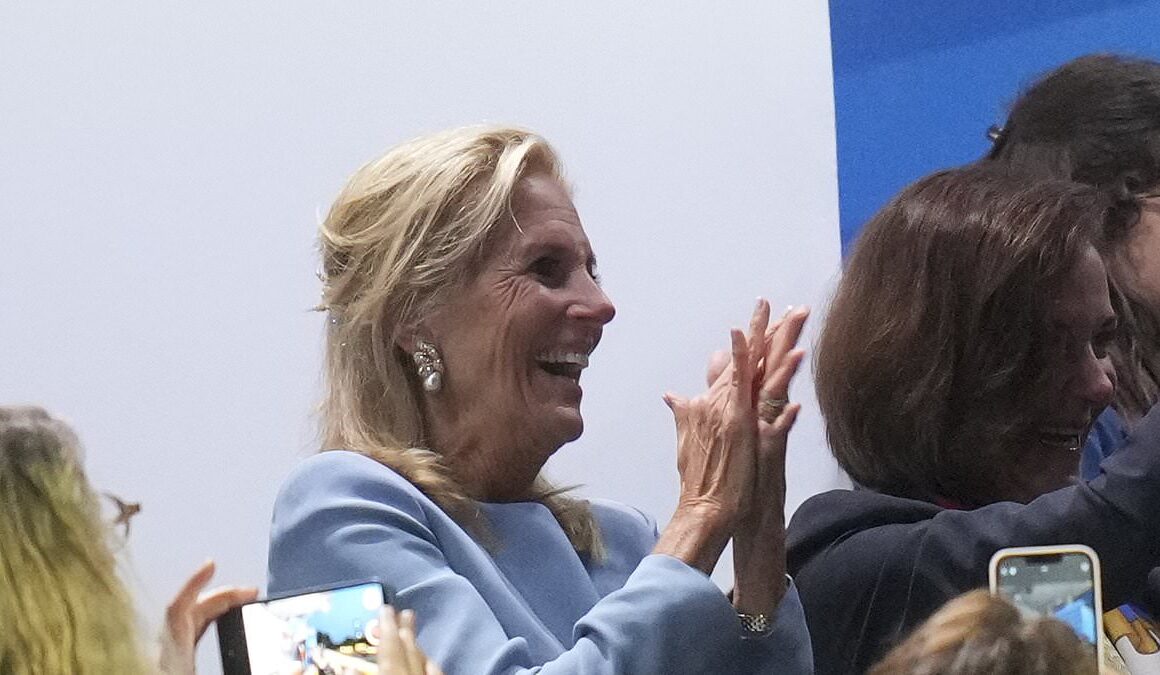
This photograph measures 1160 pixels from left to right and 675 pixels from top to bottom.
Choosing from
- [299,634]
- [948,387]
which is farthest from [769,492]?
[299,634]

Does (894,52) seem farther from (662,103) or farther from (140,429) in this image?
(140,429)

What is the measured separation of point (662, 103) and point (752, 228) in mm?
203

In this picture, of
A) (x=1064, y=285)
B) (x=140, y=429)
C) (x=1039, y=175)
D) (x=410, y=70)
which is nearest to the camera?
(x=1064, y=285)

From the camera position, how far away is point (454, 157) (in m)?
1.77

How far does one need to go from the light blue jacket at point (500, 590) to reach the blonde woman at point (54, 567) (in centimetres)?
27

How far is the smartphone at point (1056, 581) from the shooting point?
138 centimetres

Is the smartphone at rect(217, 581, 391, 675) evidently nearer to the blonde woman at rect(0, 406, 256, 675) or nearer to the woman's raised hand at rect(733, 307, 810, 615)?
the blonde woman at rect(0, 406, 256, 675)

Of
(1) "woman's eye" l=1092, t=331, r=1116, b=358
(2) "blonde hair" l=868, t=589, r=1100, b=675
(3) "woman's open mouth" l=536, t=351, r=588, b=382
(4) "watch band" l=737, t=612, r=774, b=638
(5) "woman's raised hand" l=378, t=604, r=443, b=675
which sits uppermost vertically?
(2) "blonde hair" l=868, t=589, r=1100, b=675

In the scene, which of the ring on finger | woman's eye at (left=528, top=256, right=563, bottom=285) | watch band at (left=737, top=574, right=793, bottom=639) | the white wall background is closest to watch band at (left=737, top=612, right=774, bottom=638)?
watch band at (left=737, top=574, right=793, bottom=639)

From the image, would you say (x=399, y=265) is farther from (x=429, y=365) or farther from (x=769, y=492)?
(x=769, y=492)

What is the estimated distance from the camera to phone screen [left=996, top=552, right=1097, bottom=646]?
1385mm

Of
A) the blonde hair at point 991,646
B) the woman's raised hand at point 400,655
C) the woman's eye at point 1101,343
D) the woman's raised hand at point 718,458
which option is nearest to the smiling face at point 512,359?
the woman's raised hand at point 718,458

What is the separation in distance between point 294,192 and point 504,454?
2.25ft

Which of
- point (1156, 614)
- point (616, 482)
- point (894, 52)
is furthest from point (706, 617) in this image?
point (894, 52)
